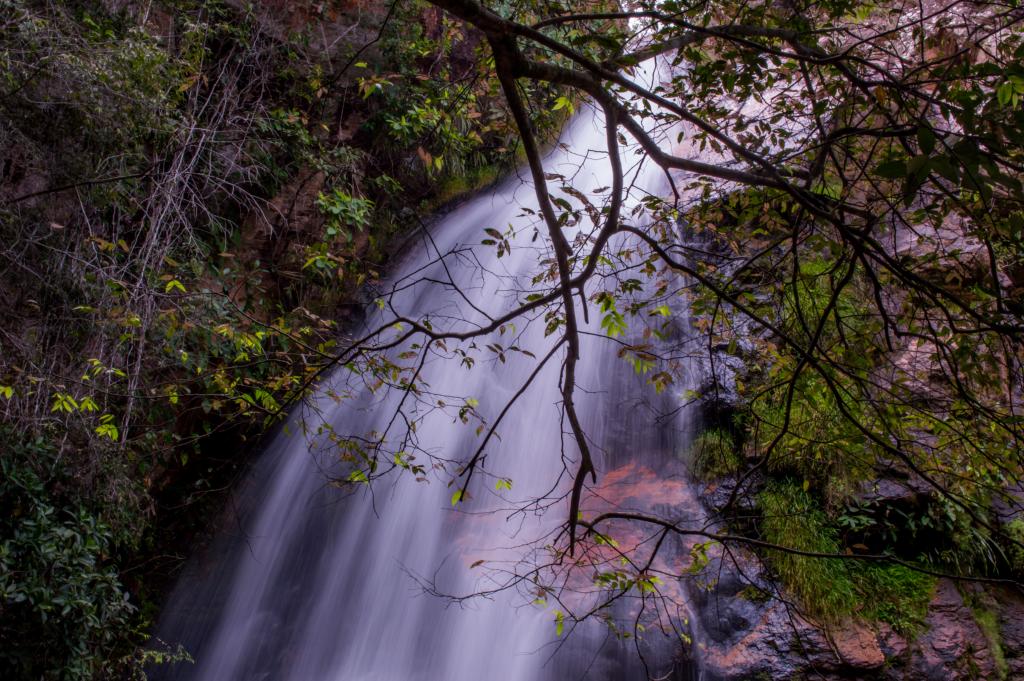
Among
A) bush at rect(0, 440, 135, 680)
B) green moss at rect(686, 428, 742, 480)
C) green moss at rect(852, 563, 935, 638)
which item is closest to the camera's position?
bush at rect(0, 440, 135, 680)

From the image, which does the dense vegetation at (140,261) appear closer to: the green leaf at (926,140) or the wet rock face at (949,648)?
the green leaf at (926,140)

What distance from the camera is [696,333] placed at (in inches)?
279

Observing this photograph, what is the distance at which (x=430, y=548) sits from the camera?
20.5ft

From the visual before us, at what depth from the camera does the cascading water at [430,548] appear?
17.6 ft

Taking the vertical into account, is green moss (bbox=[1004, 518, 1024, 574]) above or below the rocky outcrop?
above

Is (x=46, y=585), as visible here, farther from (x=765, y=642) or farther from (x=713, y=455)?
(x=713, y=455)

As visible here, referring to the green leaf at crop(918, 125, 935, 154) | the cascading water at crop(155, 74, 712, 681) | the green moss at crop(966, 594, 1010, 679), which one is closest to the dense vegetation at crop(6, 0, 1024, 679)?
the green moss at crop(966, 594, 1010, 679)

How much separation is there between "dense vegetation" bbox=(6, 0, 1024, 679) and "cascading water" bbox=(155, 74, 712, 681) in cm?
42

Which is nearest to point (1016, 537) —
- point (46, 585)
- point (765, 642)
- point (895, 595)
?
point (895, 595)

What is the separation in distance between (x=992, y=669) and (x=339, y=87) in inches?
340

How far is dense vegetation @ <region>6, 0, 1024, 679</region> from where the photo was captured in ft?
9.25

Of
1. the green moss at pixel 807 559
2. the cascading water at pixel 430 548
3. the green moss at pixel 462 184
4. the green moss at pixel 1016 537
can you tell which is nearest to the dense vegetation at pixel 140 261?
the cascading water at pixel 430 548

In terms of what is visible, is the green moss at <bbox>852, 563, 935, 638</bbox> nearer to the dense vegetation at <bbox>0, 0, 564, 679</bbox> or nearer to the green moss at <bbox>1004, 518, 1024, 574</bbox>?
the green moss at <bbox>1004, 518, 1024, 574</bbox>

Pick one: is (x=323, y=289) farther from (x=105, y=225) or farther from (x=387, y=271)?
(x=105, y=225)
